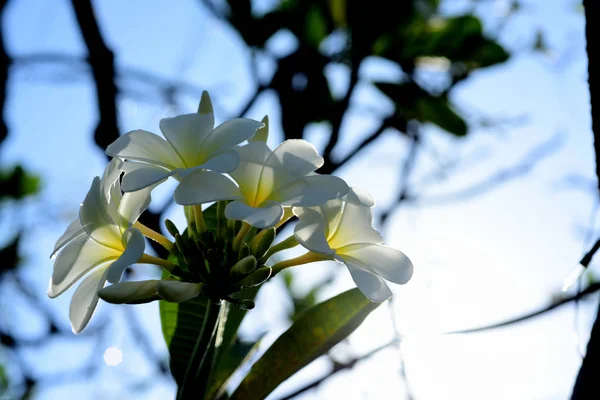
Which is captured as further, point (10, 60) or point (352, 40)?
point (352, 40)

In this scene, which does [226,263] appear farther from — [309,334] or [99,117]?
[99,117]

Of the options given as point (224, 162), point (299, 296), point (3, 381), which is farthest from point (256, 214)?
point (3, 381)

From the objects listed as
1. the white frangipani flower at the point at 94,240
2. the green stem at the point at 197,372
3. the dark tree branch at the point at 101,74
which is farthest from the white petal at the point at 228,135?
the dark tree branch at the point at 101,74

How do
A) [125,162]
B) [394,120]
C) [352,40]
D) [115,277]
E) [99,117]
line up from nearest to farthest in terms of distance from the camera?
[115,277]
[125,162]
[99,117]
[352,40]
[394,120]

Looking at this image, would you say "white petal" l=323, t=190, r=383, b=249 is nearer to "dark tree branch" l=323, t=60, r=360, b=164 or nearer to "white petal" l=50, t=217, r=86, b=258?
"white petal" l=50, t=217, r=86, b=258

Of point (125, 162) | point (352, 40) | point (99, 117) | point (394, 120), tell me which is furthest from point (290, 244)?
point (394, 120)

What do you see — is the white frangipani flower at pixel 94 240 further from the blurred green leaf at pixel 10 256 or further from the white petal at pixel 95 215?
the blurred green leaf at pixel 10 256
